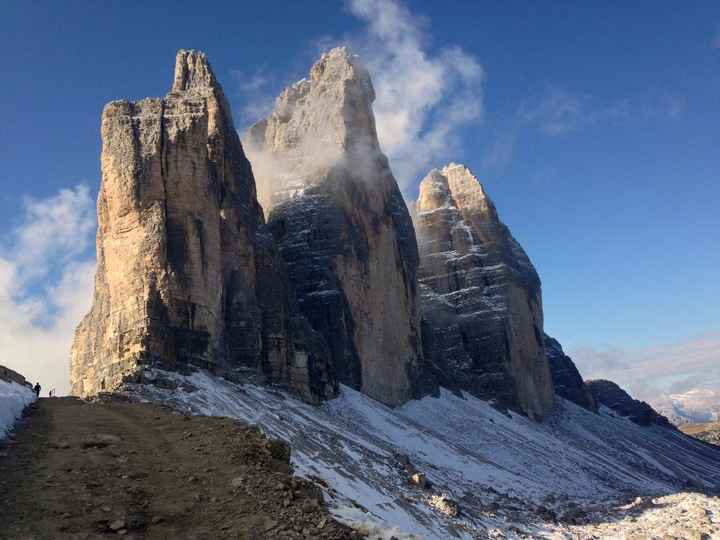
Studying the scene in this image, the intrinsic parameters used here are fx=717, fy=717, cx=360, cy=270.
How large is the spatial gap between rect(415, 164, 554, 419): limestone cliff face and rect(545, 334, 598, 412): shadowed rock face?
55.6 ft

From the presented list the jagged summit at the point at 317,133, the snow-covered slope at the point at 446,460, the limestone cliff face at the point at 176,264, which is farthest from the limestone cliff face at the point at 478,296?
the limestone cliff face at the point at 176,264

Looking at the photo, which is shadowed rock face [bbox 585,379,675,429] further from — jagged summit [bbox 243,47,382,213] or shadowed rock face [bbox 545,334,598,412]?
jagged summit [bbox 243,47,382,213]

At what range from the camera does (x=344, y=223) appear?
242ft

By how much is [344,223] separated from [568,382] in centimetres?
7267

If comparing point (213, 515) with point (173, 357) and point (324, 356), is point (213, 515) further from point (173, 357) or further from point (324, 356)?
point (324, 356)

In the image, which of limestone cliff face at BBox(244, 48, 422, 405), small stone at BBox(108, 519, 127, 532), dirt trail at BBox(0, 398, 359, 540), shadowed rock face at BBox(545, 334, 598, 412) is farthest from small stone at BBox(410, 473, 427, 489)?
shadowed rock face at BBox(545, 334, 598, 412)

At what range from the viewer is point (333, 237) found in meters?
72.4

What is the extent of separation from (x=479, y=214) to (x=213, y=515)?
106796 mm

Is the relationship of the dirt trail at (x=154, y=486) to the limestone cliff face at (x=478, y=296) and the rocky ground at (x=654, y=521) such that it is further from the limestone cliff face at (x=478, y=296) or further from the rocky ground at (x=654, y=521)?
the limestone cliff face at (x=478, y=296)

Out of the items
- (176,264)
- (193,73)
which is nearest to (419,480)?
(176,264)

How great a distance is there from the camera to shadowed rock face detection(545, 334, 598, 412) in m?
128

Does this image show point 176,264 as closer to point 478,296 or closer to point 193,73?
point 193,73

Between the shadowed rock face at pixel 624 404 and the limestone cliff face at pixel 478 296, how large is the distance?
35.0 metres

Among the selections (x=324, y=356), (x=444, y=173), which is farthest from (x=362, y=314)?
(x=444, y=173)
